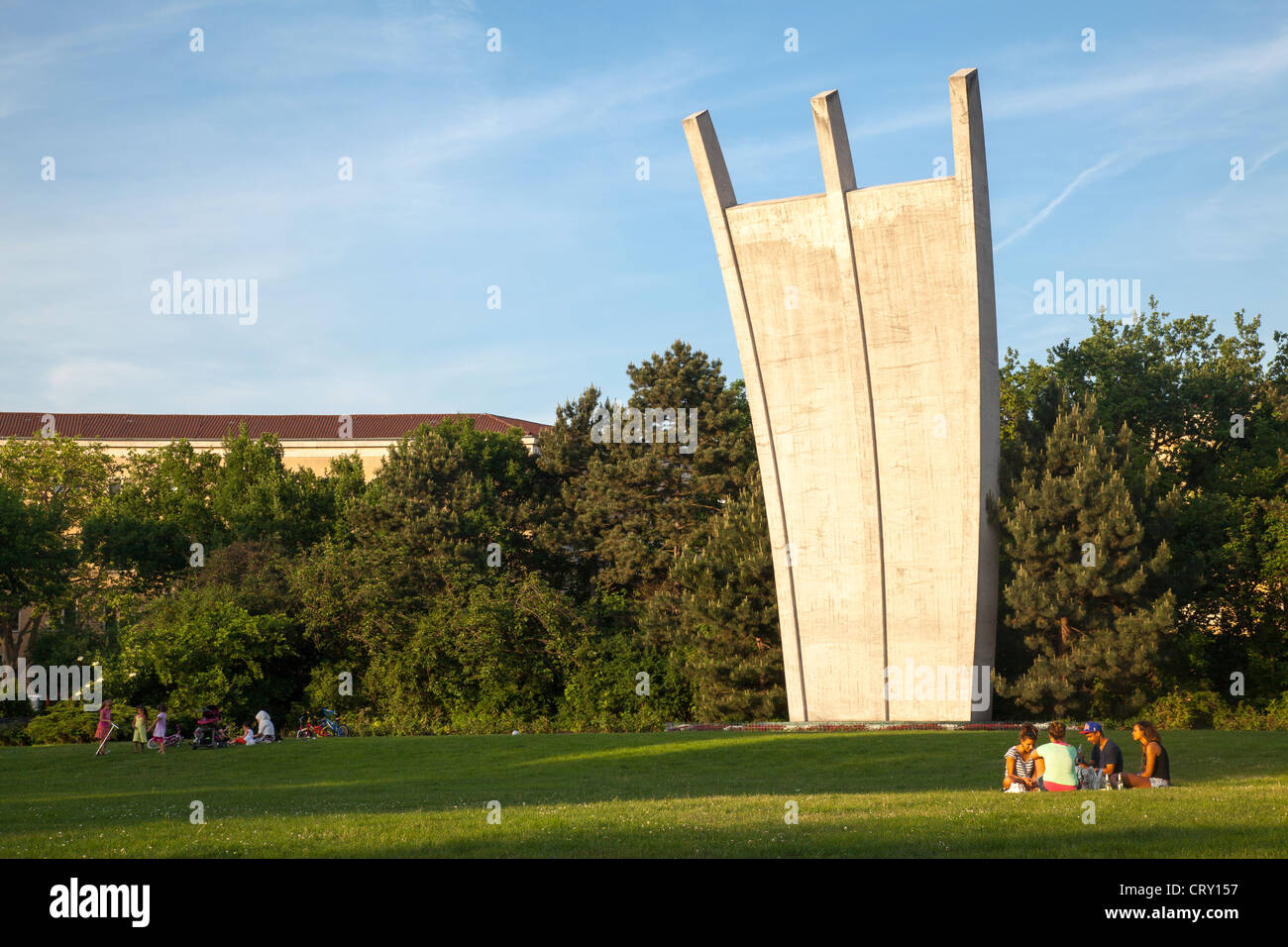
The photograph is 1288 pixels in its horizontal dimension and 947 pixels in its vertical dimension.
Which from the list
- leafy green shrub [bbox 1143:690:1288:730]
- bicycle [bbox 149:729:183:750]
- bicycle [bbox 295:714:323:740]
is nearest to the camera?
bicycle [bbox 149:729:183:750]

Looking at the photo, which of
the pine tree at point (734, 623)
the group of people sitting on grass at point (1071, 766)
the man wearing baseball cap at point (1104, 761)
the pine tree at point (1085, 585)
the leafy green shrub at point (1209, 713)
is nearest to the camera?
the group of people sitting on grass at point (1071, 766)

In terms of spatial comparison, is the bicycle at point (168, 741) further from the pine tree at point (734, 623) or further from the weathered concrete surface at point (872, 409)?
the weathered concrete surface at point (872, 409)

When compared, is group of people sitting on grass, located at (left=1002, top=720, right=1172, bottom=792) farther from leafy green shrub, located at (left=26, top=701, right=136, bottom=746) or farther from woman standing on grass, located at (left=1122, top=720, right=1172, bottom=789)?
leafy green shrub, located at (left=26, top=701, right=136, bottom=746)

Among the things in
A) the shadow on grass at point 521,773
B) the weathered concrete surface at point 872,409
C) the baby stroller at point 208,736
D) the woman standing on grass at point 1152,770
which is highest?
the weathered concrete surface at point 872,409

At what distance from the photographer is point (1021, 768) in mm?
13766

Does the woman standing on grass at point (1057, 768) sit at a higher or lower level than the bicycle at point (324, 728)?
higher

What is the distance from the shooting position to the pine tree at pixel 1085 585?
27.2 metres

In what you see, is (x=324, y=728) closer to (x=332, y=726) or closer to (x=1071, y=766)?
(x=332, y=726)

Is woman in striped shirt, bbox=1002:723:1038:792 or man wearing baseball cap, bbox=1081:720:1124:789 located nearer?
woman in striped shirt, bbox=1002:723:1038:792

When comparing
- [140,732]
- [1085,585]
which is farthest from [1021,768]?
[140,732]

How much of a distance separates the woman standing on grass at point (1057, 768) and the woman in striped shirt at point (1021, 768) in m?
0.17

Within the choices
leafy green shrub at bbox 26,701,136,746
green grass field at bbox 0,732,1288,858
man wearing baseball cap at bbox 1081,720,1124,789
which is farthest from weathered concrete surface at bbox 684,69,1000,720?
leafy green shrub at bbox 26,701,136,746

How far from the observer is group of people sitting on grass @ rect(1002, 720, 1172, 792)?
1326 cm

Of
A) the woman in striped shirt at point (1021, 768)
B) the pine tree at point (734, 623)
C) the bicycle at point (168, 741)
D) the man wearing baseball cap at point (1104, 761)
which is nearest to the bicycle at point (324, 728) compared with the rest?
the bicycle at point (168, 741)
